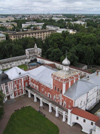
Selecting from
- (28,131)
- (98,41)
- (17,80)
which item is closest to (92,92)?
(28,131)

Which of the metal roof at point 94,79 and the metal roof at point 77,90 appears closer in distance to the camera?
the metal roof at point 77,90

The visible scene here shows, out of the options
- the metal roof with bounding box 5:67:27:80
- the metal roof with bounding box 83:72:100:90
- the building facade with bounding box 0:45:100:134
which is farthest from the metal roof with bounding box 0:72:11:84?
the metal roof with bounding box 83:72:100:90

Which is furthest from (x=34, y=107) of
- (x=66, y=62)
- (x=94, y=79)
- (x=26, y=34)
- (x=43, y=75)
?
(x=26, y=34)

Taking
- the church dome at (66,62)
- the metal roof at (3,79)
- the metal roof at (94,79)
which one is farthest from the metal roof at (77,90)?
the metal roof at (3,79)

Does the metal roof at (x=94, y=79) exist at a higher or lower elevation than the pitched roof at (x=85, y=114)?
higher

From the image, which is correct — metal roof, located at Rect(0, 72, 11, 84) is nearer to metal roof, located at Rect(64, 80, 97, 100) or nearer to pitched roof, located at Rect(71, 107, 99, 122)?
metal roof, located at Rect(64, 80, 97, 100)

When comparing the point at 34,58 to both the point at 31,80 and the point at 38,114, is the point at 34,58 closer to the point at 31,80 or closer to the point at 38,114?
the point at 31,80

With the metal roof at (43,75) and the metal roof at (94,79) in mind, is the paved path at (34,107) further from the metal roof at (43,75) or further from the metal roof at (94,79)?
the metal roof at (94,79)

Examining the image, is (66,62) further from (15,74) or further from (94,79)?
(15,74)
